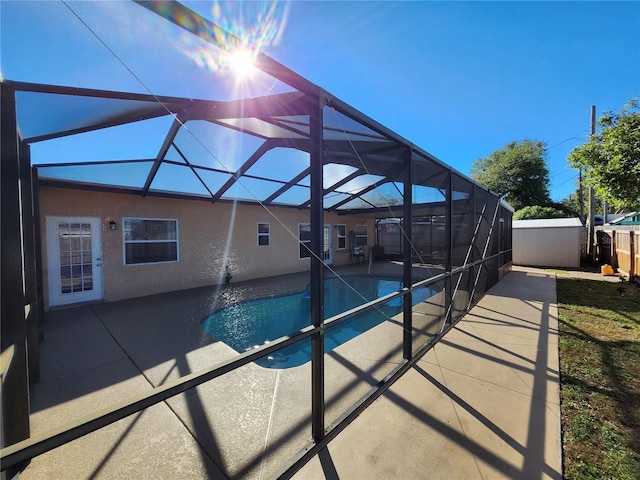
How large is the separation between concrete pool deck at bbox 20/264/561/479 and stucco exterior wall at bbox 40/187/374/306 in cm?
231

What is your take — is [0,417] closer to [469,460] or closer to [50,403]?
[50,403]

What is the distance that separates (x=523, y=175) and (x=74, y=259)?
26241 millimetres

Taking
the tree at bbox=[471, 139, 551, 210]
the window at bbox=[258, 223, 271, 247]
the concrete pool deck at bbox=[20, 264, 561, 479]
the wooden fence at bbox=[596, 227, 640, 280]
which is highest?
the tree at bbox=[471, 139, 551, 210]

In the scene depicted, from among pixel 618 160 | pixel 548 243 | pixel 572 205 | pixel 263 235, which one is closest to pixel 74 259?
pixel 263 235

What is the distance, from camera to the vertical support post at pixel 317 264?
188 centimetres

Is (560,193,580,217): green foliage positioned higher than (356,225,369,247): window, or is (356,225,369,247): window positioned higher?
(560,193,580,217): green foliage

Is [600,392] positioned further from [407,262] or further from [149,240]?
[149,240]

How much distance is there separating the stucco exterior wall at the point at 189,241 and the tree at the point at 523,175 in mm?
18662

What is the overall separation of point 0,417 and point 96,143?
307 centimetres

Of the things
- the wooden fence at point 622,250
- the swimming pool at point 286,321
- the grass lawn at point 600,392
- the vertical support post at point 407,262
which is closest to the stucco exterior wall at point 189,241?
the swimming pool at point 286,321

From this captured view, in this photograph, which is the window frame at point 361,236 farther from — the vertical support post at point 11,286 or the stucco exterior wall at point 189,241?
the vertical support post at point 11,286

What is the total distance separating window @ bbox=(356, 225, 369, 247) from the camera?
13031mm

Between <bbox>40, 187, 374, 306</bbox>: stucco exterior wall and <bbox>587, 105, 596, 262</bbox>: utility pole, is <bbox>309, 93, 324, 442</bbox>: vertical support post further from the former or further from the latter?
<bbox>587, 105, 596, 262</bbox>: utility pole

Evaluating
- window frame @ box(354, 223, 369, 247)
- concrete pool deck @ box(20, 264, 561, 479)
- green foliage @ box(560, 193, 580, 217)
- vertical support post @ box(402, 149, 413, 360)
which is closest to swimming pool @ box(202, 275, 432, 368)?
vertical support post @ box(402, 149, 413, 360)
